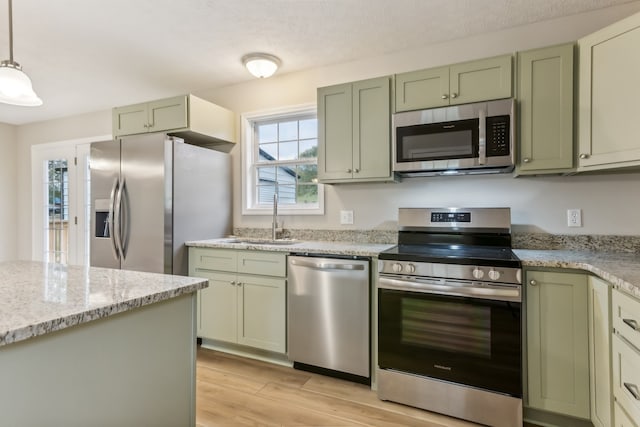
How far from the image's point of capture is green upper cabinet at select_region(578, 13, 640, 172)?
1727mm

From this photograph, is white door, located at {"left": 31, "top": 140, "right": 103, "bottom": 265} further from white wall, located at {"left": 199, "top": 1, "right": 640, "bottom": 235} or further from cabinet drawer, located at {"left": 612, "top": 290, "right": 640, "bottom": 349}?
cabinet drawer, located at {"left": 612, "top": 290, "right": 640, "bottom": 349}

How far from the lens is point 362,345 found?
2.18m

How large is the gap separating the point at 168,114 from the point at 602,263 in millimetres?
3375

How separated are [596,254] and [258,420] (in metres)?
2.26

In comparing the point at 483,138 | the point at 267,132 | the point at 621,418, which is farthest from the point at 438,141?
the point at 267,132

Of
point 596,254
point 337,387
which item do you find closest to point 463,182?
point 596,254

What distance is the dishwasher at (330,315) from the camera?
2184mm

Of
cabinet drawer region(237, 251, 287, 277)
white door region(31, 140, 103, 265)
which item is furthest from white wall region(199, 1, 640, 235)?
white door region(31, 140, 103, 265)

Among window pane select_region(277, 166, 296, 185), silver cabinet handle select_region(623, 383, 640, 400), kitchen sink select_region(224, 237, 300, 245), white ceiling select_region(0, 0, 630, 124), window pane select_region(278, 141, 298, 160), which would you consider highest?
white ceiling select_region(0, 0, 630, 124)

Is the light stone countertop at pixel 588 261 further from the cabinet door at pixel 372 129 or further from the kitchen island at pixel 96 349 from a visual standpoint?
the kitchen island at pixel 96 349

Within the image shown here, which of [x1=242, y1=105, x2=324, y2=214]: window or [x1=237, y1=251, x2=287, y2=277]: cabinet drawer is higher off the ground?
[x1=242, y1=105, x2=324, y2=214]: window

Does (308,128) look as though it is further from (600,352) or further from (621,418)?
(621,418)

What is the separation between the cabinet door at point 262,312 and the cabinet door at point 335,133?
3.16 feet

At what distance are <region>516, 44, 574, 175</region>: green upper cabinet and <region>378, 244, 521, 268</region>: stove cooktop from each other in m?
0.58
